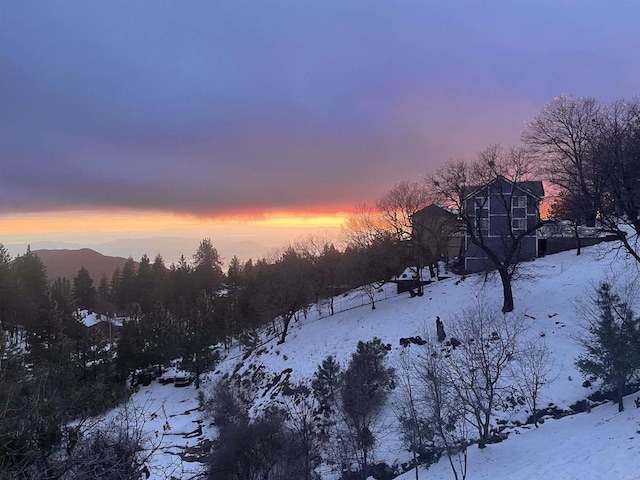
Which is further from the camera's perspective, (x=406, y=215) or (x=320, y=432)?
(x=406, y=215)

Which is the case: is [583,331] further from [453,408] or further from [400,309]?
[400,309]

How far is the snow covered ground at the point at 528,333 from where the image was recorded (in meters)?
12.0

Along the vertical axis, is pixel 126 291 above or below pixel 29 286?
below

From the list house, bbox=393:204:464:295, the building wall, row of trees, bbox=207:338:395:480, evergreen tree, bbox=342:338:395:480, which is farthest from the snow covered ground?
the building wall

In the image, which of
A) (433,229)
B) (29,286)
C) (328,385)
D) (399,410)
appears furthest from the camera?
(29,286)

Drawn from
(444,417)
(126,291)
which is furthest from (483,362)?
(126,291)

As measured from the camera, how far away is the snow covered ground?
39.4ft

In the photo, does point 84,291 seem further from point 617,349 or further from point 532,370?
point 617,349

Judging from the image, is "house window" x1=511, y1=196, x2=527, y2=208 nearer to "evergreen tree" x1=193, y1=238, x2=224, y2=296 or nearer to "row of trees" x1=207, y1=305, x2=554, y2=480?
"row of trees" x1=207, y1=305, x2=554, y2=480

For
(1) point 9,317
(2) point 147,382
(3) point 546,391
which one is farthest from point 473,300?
(1) point 9,317

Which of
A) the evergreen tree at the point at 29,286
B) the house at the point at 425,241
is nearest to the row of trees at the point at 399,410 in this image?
the house at the point at 425,241

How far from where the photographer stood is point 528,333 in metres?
22.9

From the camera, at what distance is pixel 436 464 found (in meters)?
17.0

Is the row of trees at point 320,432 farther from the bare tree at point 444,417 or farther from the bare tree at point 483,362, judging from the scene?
the bare tree at point 483,362
